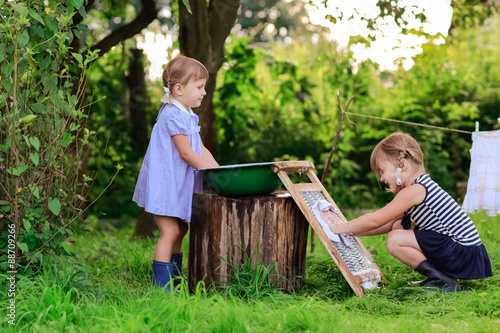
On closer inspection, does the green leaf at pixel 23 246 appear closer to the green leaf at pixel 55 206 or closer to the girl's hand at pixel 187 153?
the green leaf at pixel 55 206

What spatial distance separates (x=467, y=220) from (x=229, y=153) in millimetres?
5508

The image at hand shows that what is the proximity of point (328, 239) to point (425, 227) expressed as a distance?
662 mm

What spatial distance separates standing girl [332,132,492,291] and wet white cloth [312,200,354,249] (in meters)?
0.06

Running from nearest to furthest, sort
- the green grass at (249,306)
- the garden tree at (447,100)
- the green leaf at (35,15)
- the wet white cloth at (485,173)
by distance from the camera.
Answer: the green grass at (249,306), the green leaf at (35,15), the wet white cloth at (485,173), the garden tree at (447,100)

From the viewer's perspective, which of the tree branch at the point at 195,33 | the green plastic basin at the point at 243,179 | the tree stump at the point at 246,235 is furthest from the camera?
the tree branch at the point at 195,33

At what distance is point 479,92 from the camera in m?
8.48

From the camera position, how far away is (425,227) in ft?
11.3

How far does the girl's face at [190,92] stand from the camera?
3.56m

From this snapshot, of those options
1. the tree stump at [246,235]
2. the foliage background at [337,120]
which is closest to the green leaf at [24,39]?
the tree stump at [246,235]

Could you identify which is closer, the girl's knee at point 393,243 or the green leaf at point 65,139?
the green leaf at point 65,139

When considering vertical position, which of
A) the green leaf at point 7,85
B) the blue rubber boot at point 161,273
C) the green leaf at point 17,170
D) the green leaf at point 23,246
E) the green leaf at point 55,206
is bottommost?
the blue rubber boot at point 161,273

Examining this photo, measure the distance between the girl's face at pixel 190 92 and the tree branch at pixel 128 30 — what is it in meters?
1.99

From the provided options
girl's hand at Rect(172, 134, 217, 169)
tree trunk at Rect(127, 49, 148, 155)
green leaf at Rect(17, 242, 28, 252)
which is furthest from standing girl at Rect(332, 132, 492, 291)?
tree trunk at Rect(127, 49, 148, 155)

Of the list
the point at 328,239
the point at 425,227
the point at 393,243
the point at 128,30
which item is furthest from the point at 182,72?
the point at 128,30
